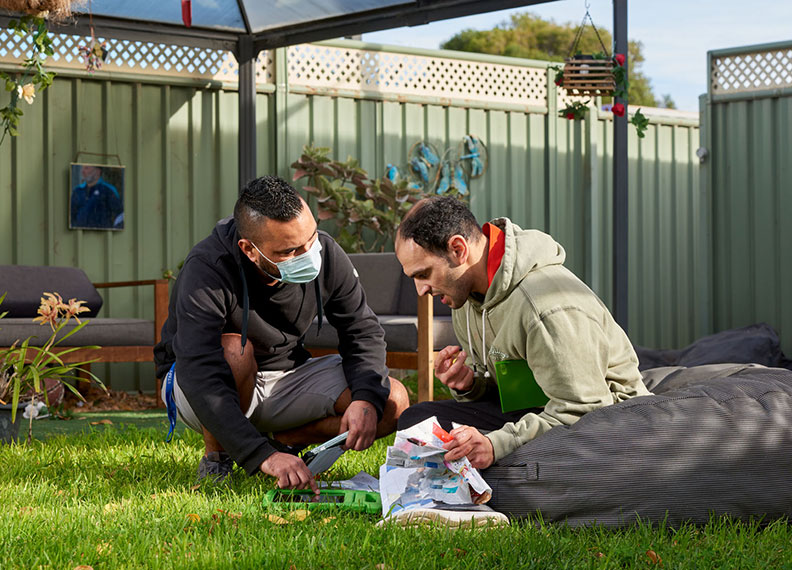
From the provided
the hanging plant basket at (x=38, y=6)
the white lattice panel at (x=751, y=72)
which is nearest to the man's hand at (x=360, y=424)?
the hanging plant basket at (x=38, y=6)

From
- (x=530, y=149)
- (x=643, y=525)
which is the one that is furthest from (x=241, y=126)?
(x=643, y=525)

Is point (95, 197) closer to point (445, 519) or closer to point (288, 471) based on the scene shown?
point (288, 471)

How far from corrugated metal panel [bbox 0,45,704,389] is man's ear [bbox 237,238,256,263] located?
14.0 feet

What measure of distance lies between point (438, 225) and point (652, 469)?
2.92 ft

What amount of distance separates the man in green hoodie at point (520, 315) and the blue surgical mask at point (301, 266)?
1.30 feet

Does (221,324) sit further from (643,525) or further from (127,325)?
(127,325)

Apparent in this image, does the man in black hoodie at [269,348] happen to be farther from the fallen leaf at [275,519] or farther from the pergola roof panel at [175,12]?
the pergola roof panel at [175,12]

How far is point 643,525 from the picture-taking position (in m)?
2.33

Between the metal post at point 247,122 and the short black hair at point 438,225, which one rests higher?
the metal post at point 247,122

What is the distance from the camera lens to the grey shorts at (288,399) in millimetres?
3127

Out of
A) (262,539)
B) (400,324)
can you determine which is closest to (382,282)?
(400,324)

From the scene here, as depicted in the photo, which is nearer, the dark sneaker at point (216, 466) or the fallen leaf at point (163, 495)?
the fallen leaf at point (163, 495)

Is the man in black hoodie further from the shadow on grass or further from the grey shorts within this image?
the shadow on grass

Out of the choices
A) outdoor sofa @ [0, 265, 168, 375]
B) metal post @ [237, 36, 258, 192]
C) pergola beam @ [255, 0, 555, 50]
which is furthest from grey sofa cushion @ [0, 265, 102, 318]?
pergola beam @ [255, 0, 555, 50]
